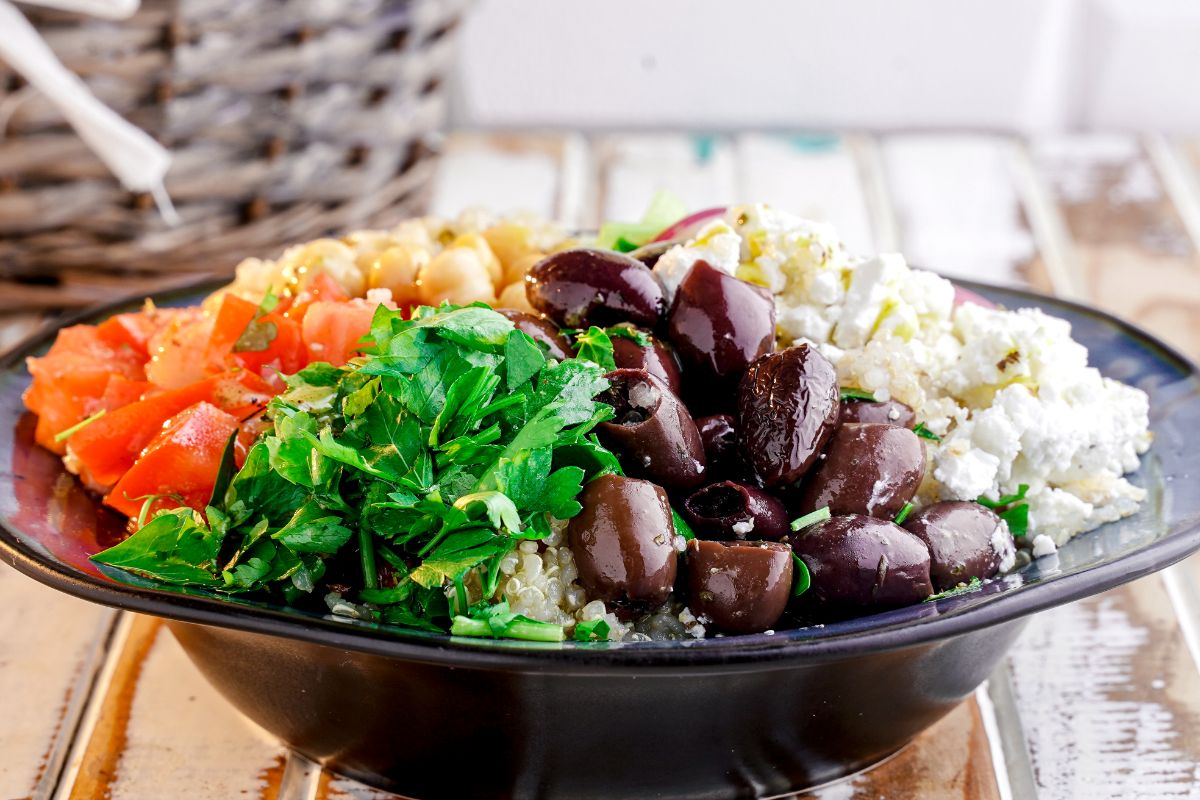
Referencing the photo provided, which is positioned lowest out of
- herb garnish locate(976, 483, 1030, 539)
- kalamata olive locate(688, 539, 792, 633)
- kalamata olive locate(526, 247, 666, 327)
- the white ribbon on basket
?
kalamata olive locate(688, 539, 792, 633)

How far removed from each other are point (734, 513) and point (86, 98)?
1330 millimetres

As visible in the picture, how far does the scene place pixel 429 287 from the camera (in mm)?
1613

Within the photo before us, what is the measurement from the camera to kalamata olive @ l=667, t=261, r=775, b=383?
1.35 metres

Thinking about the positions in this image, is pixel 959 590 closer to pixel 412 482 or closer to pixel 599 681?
pixel 599 681

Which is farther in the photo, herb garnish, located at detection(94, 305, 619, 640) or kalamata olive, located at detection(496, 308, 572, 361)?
kalamata olive, located at detection(496, 308, 572, 361)

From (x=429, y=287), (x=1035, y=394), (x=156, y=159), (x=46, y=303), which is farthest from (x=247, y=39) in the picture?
(x=1035, y=394)

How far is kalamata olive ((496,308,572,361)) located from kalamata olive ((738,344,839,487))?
7.4 inches

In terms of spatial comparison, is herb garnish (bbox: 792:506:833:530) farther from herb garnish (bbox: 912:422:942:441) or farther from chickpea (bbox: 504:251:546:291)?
chickpea (bbox: 504:251:546:291)

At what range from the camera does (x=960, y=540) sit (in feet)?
4.23

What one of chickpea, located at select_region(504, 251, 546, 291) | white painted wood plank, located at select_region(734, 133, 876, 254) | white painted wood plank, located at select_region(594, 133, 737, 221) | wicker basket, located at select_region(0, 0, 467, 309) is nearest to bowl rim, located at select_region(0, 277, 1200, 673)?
chickpea, located at select_region(504, 251, 546, 291)

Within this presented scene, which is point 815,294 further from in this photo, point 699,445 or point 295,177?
point 295,177

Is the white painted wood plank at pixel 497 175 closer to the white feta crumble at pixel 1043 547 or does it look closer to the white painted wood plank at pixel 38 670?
the white painted wood plank at pixel 38 670

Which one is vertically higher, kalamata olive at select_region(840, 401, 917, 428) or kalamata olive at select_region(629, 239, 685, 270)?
kalamata olive at select_region(629, 239, 685, 270)

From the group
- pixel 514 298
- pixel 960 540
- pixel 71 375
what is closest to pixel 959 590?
pixel 960 540
